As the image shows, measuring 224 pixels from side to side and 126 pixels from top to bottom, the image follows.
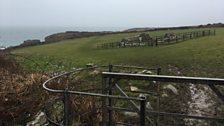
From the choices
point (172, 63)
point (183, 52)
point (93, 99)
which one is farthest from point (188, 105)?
point (183, 52)

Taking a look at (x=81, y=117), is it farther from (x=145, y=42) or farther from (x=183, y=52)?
(x=145, y=42)

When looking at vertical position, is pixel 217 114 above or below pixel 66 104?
below

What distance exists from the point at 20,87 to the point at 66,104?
8727 mm

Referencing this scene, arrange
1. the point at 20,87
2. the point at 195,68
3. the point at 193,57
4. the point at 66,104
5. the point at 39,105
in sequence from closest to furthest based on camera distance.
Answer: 1. the point at 66,104
2. the point at 39,105
3. the point at 20,87
4. the point at 195,68
5. the point at 193,57

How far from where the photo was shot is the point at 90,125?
12406 mm

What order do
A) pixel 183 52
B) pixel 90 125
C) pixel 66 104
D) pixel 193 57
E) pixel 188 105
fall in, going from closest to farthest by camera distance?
pixel 66 104 < pixel 90 125 < pixel 188 105 < pixel 193 57 < pixel 183 52

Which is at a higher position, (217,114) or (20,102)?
(20,102)

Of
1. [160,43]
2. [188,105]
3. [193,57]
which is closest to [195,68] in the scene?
[193,57]

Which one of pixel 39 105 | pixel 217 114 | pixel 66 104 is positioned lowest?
pixel 217 114

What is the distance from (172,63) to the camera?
27344mm

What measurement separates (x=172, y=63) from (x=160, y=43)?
48.8 ft

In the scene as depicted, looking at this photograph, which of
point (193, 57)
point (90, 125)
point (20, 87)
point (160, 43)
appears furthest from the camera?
point (160, 43)

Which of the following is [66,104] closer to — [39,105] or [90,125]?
[90,125]

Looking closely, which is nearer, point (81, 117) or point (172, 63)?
point (81, 117)
